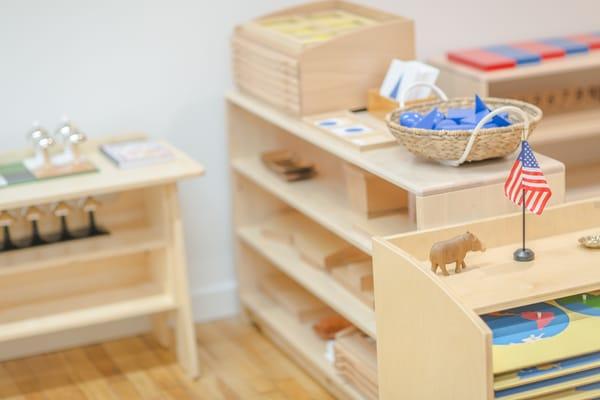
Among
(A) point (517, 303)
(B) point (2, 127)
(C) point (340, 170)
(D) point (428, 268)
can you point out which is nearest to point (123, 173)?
(B) point (2, 127)

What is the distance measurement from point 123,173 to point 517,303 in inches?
53.8

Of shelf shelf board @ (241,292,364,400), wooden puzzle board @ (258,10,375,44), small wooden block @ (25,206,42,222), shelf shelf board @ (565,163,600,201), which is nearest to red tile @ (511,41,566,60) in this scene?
shelf shelf board @ (565,163,600,201)

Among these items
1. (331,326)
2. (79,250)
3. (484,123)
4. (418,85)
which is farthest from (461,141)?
(79,250)

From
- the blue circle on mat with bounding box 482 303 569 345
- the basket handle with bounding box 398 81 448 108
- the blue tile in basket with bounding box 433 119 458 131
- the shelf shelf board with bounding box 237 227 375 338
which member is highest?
the basket handle with bounding box 398 81 448 108

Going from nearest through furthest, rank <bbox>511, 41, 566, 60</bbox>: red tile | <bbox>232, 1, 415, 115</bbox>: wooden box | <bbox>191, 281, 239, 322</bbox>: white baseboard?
<bbox>232, 1, 415, 115</bbox>: wooden box < <bbox>511, 41, 566, 60</bbox>: red tile < <bbox>191, 281, 239, 322</bbox>: white baseboard

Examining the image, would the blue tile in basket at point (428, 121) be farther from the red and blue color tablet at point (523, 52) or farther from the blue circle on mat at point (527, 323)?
the red and blue color tablet at point (523, 52)

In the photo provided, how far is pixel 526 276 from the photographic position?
2178 mm

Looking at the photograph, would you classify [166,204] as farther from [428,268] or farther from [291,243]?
[428,268]

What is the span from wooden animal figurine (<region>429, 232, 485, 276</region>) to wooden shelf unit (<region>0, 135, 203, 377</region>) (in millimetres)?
980

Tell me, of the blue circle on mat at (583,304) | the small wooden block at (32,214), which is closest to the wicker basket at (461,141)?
the blue circle on mat at (583,304)

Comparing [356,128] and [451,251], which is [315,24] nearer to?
[356,128]

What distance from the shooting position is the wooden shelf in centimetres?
273

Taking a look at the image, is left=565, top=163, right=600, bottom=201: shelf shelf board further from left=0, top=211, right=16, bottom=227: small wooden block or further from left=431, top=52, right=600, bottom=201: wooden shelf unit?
left=0, top=211, right=16, bottom=227: small wooden block

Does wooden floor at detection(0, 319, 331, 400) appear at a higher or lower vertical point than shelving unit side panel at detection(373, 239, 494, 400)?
lower
